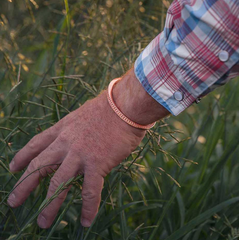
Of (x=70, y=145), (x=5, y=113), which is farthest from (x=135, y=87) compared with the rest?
(x=5, y=113)

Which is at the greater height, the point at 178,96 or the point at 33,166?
the point at 33,166

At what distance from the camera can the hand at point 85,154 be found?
1073 mm

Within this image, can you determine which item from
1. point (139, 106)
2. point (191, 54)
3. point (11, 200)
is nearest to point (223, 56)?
point (191, 54)

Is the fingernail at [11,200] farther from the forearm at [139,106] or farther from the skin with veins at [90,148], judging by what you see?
the forearm at [139,106]

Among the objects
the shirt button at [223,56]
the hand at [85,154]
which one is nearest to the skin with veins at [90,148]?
the hand at [85,154]

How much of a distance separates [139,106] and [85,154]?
198 mm

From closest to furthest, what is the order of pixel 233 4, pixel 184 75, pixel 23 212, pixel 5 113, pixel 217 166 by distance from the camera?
pixel 233 4, pixel 184 75, pixel 23 212, pixel 217 166, pixel 5 113

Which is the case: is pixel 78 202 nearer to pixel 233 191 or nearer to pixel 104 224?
pixel 104 224

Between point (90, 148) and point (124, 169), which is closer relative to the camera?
point (90, 148)

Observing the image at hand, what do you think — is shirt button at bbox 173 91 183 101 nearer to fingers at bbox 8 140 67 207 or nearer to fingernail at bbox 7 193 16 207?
fingers at bbox 8 140 67 207

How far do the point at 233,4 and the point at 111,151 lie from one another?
19.0 inches

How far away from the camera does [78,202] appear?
1.34 m

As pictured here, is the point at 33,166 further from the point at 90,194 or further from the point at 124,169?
the point at 124,169

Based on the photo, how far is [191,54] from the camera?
103 centimetres
